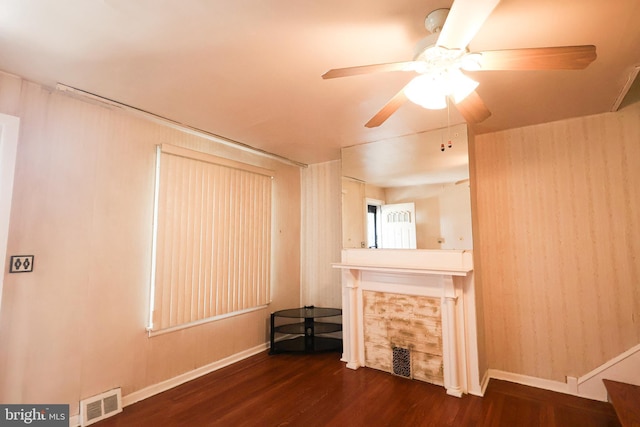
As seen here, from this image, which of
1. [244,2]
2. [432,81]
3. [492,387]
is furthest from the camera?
[492,387]

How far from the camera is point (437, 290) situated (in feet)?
9.30

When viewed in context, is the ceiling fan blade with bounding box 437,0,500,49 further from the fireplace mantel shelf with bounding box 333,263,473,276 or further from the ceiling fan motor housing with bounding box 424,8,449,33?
the fireplace mantel shelf with bounding box 333,263,473,276

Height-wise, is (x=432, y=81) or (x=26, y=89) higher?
(x=26, y=89)

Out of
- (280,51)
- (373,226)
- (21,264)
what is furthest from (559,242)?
(21,264)

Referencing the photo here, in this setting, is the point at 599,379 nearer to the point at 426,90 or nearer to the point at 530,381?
the point at 530,381

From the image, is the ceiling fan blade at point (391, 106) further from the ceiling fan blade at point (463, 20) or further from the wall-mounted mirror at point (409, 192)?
the wall-mounted mirror at point (409, 192)

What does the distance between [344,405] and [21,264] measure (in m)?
2.53

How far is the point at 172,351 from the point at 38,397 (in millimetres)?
931

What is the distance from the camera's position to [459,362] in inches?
106

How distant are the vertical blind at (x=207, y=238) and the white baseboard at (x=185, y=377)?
0.48 meters

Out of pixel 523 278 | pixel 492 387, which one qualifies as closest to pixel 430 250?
pixel 523 278

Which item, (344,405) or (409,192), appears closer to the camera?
(344,405)

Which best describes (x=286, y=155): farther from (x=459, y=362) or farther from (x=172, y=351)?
(x=459, y=362)

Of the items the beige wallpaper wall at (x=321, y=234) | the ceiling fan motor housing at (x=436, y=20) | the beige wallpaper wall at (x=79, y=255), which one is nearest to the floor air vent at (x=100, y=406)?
the beige wallpaper wall at (x=79, y=255)
